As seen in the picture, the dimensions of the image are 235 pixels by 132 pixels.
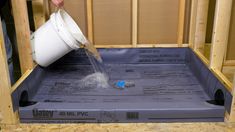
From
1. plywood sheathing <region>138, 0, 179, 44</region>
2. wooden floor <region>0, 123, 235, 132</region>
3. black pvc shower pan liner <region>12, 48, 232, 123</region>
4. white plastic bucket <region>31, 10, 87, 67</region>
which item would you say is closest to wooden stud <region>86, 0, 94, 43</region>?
black pvc shower pan liner <region>12, 48, 232, 123</region>

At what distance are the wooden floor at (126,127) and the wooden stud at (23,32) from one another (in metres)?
0.55

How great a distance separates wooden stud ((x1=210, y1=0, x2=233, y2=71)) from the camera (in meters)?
1.71

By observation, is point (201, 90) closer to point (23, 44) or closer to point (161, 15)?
point (161, 15)

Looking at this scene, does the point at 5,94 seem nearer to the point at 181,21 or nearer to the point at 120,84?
the point at 120,84

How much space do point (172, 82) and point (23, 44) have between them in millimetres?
1274

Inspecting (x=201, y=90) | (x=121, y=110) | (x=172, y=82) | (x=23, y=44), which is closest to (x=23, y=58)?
(x=23, y=44)

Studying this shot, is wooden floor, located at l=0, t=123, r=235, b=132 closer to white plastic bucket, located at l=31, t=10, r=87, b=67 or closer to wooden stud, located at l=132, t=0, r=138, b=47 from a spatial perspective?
white plastic bucket, located at l=31, t=10, r=87, b=67

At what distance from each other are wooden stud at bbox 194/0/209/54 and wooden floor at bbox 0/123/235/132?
0.94m

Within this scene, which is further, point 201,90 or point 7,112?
point 201,90

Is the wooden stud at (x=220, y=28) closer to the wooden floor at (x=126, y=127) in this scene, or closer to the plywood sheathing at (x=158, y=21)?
the wooden floor at (x=126, y=127)

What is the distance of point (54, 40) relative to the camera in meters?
2.03

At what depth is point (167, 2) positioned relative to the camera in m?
2.45

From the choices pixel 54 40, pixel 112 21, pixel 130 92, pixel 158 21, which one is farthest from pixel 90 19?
pixel 130 92

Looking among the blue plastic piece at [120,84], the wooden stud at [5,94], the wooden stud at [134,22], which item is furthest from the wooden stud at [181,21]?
the wooden stud at [5,94]
